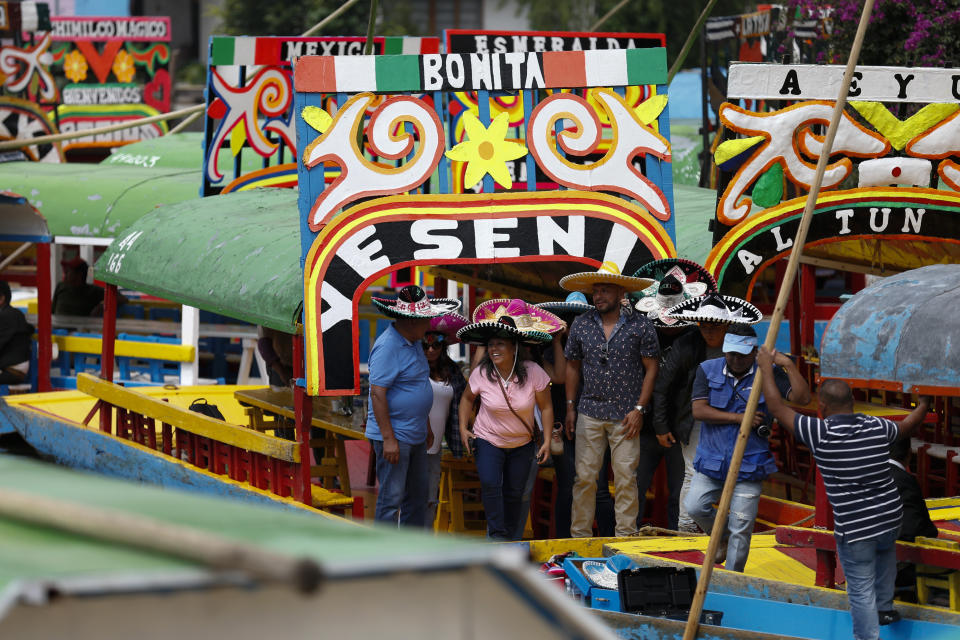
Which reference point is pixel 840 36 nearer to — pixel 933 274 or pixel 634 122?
pixel 634 122

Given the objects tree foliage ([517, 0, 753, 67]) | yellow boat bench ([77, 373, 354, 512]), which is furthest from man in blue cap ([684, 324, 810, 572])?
tree foliage ([517, 0, 753, 67])

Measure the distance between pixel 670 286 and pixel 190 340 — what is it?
719cm

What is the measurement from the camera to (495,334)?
336 inches

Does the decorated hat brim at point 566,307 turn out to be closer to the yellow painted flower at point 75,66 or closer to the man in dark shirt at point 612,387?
the man in dark shirt at point 612,387

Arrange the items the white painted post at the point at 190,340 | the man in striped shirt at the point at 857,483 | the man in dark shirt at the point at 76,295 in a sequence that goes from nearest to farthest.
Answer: the man in striped shirt at the point at 857,483 < the white painted post at the point at 190,340 < the man in dark shirt at the point at 76,295

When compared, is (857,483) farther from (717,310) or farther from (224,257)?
(224,257)

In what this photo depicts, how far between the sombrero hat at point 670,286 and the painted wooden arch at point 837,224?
0.29 m

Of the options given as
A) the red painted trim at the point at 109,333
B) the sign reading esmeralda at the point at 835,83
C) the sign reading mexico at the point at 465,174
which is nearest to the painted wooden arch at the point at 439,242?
the sign reading mexico at the point at 465,174

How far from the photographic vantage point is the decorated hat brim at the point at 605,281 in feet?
28.5

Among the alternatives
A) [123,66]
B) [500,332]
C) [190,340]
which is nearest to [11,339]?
[190,340]

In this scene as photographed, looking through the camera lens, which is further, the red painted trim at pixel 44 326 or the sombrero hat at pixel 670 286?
the red painted trim at pixel 44 326

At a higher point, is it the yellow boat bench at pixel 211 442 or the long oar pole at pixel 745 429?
the long oar pole at pixel 745 429

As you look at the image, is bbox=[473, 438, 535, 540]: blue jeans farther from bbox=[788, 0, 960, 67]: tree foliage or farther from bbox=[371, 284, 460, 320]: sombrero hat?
bbox=[788, 0, 960, 67]: tree foliage

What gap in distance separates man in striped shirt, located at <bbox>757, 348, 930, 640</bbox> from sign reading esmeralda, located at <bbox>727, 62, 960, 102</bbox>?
9.46 ft
